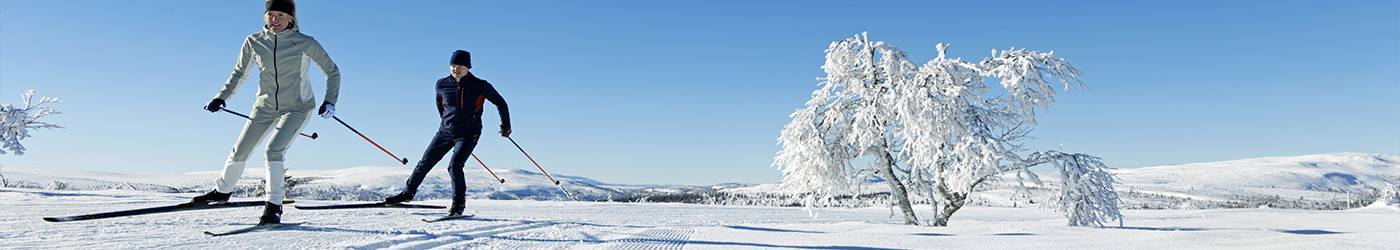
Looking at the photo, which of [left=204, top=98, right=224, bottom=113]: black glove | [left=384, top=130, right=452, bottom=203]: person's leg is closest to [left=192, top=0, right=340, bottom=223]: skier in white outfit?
[left=204, top=98, right=224, bottom=113]: black glove

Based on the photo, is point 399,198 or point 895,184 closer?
point 399,198

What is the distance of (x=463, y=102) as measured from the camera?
7.62m

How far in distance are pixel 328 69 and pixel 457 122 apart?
174 centimetres

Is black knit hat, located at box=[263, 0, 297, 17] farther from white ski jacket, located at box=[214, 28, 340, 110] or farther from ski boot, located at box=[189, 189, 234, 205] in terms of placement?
ski boot, located at box=[189, 189, 234, 205]

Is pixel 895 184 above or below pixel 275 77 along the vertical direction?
below

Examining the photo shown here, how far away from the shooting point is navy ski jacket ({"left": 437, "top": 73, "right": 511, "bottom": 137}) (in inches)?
300

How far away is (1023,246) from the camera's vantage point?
17.3 feet

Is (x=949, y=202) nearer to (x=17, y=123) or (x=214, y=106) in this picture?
(x=214, y=106)

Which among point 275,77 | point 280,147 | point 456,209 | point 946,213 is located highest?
point 275,77

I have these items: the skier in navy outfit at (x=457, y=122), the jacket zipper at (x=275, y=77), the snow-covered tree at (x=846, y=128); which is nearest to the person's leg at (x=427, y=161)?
the skier in navy outfit at (x=457, y=122)

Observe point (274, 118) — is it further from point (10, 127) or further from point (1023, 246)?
point (10, 127)

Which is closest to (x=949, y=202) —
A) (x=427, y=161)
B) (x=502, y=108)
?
(x=502, y=108)

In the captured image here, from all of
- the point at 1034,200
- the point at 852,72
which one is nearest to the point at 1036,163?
the point at 1034,200

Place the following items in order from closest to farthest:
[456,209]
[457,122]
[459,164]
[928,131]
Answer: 1. [457,122]
2. [459,164]
3. [456,209]
4. [928,131]
